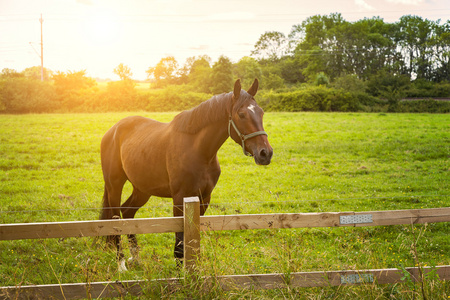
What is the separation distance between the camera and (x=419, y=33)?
224 ft

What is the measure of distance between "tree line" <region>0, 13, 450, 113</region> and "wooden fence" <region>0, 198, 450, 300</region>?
24094 mm

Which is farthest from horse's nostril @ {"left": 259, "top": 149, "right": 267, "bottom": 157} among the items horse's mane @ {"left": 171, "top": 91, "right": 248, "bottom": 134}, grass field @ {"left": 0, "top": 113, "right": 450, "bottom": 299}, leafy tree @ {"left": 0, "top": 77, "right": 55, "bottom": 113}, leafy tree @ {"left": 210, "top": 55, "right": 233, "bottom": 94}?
leafy tree @ {"left": 210, "top": 55, "right": 233, "bottom": 94}

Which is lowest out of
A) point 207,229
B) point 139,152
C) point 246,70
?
point 207,229

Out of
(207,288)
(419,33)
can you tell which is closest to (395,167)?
(207,288)

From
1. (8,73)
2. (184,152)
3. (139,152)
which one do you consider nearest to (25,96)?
(8,73)

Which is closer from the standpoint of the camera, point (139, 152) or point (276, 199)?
point (139, 152)

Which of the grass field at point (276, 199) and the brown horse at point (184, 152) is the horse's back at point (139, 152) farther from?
the grass field at point (276, 199)

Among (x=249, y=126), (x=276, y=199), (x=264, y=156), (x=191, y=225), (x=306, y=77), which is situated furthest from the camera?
(x=306, y=77)

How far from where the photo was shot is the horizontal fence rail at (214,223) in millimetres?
3139

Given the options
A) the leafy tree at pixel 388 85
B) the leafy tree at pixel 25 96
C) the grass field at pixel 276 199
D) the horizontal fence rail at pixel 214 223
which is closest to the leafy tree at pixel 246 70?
the leafy tree at pixel 388 85

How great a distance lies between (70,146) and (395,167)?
13343 millimetres

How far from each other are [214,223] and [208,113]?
179 centimetres

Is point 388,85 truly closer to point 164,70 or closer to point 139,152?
point 164,70

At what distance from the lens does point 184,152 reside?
4.77m
